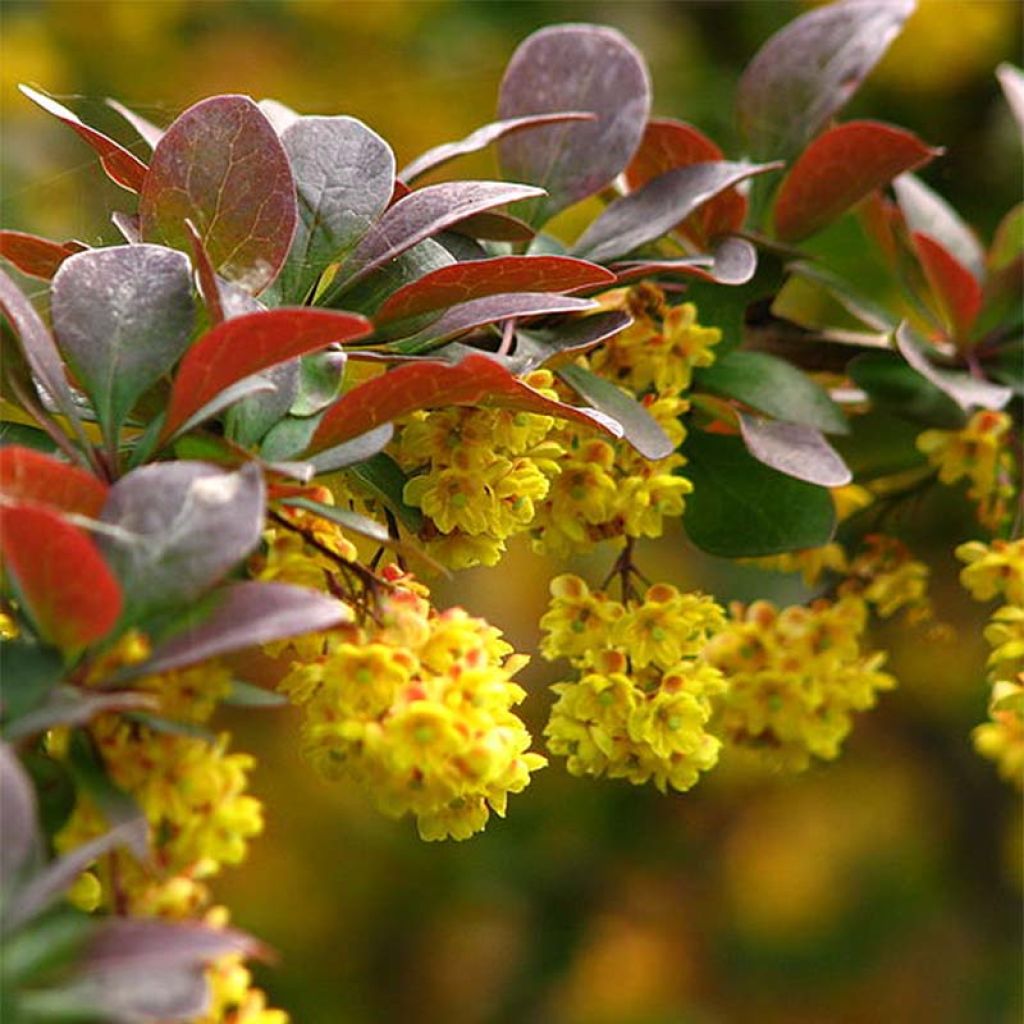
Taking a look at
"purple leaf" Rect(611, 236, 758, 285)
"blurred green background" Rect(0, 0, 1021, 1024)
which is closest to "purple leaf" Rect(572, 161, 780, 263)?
"purple leaf" Rect(611, 236, 758, 285)

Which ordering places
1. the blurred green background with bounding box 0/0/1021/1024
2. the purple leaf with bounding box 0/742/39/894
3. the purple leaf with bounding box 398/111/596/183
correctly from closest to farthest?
the purple leaf with bounding box 0/742/39/894
the purple leaf with bounding box 398/111/596/183
the blurred green background with bounding box 0/0/1021/1024

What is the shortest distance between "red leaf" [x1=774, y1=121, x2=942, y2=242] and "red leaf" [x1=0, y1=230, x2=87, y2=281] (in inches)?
16.2

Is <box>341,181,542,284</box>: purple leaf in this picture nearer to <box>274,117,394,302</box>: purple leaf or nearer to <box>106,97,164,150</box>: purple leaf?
<box>274,117,394,302</box>: purple leaf

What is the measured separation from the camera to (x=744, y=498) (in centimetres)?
91

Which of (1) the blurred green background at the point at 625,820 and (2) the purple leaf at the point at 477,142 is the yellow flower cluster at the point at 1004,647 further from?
(1) the blurred green background at the point at 625,820

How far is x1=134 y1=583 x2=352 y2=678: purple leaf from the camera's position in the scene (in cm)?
54

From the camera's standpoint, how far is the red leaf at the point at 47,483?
1.82 feet

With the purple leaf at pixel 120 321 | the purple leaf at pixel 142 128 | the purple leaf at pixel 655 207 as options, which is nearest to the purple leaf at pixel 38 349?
the purple leaf at pixel 120 321

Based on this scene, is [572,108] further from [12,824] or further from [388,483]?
[12,824]

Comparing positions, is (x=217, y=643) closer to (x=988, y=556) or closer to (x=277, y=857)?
(x=988, y=556)

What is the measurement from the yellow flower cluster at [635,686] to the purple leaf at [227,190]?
220 mm

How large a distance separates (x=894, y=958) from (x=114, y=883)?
2806 mm

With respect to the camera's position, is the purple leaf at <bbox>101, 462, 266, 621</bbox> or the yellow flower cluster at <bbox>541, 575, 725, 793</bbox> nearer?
the purple leaf at <bbox>101, 462, 266, 621</bbox>

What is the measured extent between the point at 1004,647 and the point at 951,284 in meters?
0.25
